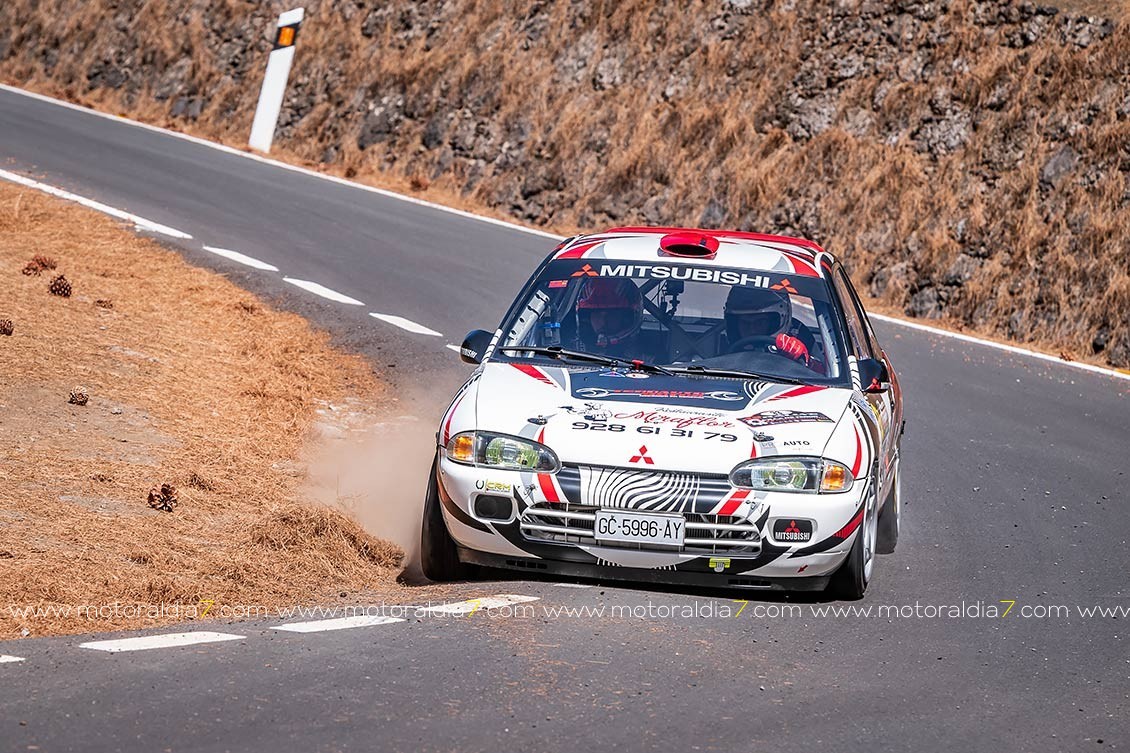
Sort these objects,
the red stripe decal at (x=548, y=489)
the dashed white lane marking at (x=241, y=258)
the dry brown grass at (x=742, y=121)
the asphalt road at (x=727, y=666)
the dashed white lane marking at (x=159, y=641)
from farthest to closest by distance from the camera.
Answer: the dry brown grass at (x=742, y=121)
the dashed white lane marking at (x=241, y=258)
the red stripe decal at (x=548, y=489)
the dashed white lane marking at (x=159, y=641)
the asphalt road at (x=727, y=666)

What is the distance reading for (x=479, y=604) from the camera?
21.2ft

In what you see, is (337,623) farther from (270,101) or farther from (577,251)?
(270,101)

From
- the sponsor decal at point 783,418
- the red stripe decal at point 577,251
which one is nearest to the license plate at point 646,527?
the sponsor decal at point 783,418

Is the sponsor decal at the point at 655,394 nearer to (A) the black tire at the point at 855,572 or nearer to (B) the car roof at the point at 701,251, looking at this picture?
(A) the black tire at the point at 855,572

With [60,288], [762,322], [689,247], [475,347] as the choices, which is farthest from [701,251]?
[60,288]

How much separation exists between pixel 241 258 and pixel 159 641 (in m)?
10.5

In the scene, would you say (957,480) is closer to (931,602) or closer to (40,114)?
(931,602)

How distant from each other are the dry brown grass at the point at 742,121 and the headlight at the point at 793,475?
1090 centimetres

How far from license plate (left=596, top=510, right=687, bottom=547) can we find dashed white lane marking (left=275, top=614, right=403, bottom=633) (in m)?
0.99

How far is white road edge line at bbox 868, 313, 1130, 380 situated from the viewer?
1502cm

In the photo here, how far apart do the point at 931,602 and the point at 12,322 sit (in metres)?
7.32

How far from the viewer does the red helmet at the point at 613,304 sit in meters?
7.73

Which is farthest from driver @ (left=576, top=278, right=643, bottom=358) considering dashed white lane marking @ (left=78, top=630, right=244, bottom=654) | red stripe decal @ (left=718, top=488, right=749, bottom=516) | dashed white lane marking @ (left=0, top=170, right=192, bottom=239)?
dashed white lane marking @ (left=0, top=170, right=192, bottom=239)

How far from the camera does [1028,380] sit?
13.9 meters
